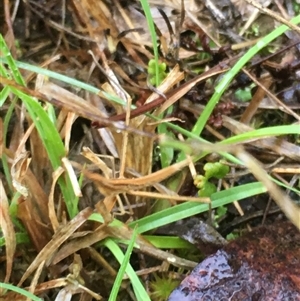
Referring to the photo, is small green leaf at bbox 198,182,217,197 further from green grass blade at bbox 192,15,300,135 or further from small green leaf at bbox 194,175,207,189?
green grass blade at bbox 192,15,300,135

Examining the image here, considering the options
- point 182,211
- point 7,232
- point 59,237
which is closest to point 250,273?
point 182,211

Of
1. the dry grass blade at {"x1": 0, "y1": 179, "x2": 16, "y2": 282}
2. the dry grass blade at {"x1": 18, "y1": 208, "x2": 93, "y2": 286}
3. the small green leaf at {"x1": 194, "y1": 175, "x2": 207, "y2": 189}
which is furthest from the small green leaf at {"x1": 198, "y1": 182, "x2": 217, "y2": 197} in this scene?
the dry grass blade at {"x1": 0, "y1": 179, "x2": 16, "y2": 282}

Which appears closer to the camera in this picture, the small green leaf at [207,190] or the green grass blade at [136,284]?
the green grass blade at [136,284]

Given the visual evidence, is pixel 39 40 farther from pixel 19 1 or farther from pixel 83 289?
pixel 83 289

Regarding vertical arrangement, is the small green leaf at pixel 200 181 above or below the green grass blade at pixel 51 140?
below

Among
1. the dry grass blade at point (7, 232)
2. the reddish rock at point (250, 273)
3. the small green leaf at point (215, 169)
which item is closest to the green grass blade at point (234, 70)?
the small green leaf at point (215, 169)

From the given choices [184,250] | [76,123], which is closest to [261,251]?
[184,250]

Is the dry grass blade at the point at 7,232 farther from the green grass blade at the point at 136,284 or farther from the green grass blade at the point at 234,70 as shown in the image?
the green grass blade at the point at 234,70
